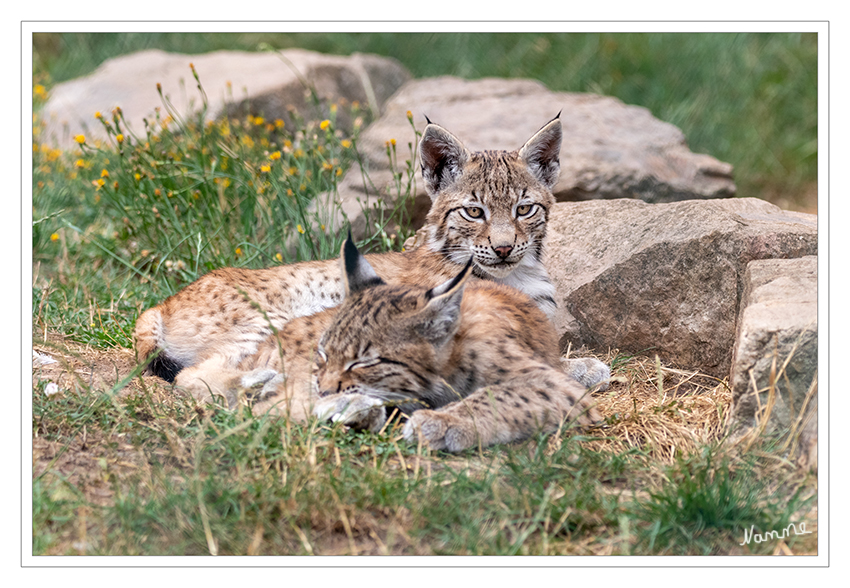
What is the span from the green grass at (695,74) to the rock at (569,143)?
2.84m

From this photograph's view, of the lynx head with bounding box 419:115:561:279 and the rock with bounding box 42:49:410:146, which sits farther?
the rock with bounding box 42:49:410:146

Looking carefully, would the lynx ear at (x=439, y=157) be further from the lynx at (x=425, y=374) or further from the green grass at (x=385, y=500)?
the green grass at (x=385, y=500)

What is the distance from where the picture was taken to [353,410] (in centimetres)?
396

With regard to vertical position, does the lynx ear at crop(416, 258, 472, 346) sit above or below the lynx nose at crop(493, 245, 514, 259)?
below

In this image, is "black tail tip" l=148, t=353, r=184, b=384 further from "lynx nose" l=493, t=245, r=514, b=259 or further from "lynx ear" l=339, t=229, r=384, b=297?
"lynx nose" l=493, t=245, r=514, b=259

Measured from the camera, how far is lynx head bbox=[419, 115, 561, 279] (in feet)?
18.0

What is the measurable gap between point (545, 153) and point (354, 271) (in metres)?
2.07

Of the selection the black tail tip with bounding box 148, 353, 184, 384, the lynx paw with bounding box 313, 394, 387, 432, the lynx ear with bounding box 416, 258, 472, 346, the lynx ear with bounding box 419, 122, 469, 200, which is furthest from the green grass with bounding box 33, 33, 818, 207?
the lynx paw with bounding box 313, 394, 387, 432

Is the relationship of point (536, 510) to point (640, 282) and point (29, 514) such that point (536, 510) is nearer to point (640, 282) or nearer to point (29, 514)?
point (29, 514)

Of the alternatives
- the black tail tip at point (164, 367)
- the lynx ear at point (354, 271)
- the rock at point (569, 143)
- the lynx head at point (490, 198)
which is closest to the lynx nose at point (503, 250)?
the lynx head at point (490, 198)

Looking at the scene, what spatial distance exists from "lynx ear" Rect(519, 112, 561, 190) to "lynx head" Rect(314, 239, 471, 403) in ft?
6.53

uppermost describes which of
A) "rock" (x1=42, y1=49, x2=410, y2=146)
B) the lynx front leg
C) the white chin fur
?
"rock" (x1=42, y1=49, x2=410, y2=146)

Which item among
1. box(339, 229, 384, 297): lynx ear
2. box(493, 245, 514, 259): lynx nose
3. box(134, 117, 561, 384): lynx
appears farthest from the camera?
box(493, 245, 514, 259): lynx nose
